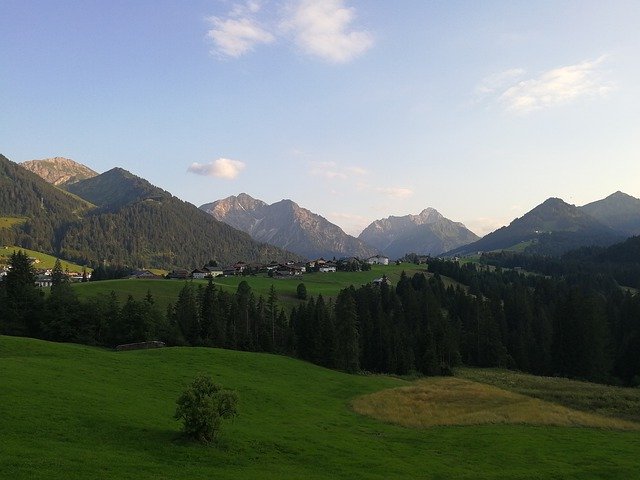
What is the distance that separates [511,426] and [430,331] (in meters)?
55.4

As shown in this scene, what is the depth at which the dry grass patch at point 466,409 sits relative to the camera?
172 ft

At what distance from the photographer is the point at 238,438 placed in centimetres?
3659

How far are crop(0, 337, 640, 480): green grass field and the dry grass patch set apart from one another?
2.20 meters

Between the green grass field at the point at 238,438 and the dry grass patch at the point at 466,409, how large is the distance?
7.22ft

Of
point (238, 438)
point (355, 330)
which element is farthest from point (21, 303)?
point (238, 438)

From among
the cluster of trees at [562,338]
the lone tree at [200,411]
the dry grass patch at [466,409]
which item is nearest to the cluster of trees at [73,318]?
the dry grass patch at [466,409]

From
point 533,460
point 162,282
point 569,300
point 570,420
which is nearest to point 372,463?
point 533,460

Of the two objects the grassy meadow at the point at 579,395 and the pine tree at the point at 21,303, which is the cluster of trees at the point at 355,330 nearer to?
the pine tree at the point at 21,303

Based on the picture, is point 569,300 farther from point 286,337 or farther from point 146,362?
point 146,362

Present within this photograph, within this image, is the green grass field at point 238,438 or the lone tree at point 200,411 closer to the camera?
the green grass field at point 238,438

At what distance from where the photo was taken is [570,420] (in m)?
53.6

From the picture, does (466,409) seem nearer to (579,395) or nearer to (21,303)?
(579,395)

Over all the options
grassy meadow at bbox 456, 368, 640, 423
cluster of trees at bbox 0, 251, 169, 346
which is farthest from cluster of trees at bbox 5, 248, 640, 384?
grassy meadow at bbox 456, 368, 640, 423

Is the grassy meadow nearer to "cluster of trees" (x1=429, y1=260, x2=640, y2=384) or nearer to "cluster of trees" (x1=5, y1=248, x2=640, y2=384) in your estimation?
"cluster of trees" (x1=5, y1=248, x2=640, y2=384)
